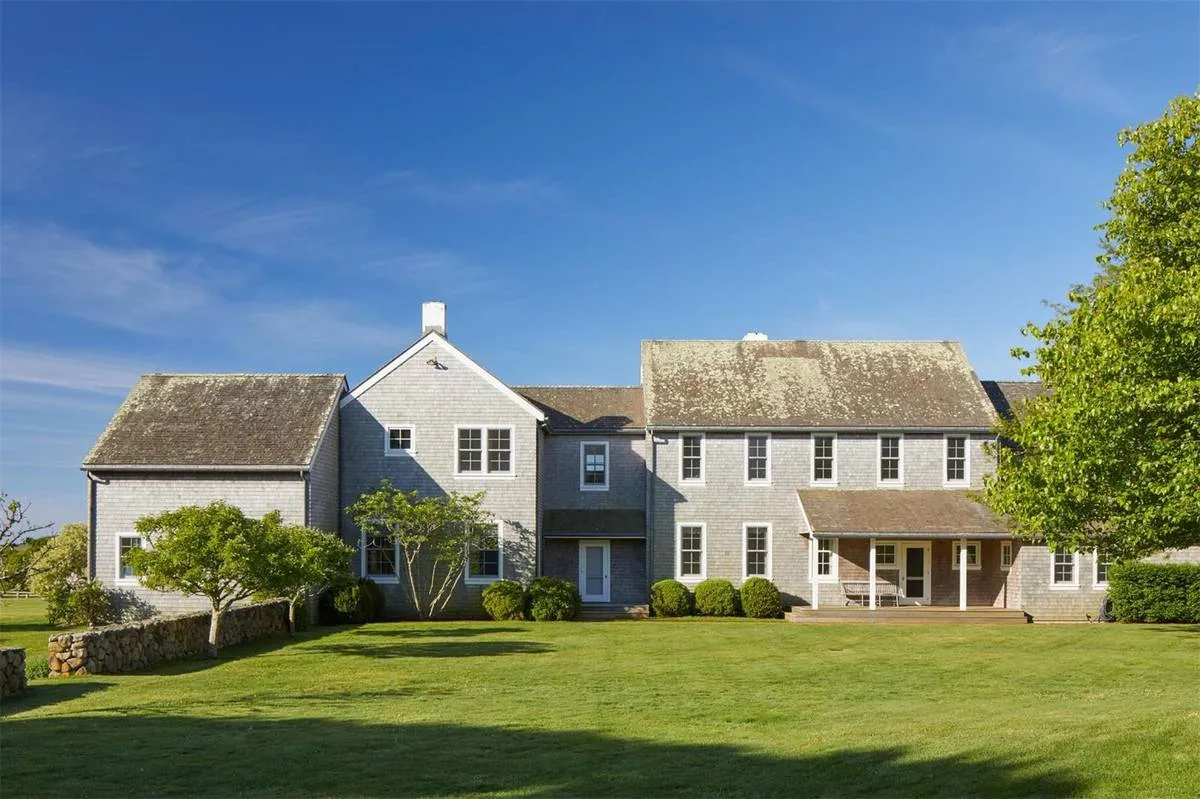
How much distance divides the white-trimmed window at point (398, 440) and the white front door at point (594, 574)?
654 cm

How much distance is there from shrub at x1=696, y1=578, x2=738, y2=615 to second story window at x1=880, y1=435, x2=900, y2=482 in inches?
245

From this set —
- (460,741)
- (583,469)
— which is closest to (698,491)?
(583,469)

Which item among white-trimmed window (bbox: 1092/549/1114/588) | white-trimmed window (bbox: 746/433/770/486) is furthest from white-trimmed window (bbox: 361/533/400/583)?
white-trimmed window (bbox: 1092/549/1114/588)

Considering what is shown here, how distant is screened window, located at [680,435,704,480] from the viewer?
34094mm

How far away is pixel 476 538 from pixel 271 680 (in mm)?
13702

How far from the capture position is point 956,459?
34.0m

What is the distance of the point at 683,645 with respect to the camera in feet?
79.9

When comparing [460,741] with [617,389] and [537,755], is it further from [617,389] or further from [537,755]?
[617,389]

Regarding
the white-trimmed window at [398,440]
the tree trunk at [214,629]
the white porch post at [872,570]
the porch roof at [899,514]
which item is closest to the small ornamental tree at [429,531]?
the white-trimmed window at [398,440]

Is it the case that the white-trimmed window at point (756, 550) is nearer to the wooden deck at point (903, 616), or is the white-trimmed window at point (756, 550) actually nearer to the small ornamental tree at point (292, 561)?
the wooden deck at point (903, 616)

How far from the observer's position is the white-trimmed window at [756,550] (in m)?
33.7

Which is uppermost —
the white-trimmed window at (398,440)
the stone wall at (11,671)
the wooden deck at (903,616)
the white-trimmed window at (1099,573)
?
the white-trimmed window at (398,440)

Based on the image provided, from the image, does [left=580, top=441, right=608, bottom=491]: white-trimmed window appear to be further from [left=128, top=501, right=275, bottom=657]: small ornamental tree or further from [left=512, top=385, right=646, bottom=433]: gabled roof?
[left=128, top=501, right=275, bottom=657]: small ornamental tree

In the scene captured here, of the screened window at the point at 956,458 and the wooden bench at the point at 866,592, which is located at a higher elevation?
the screened window at the point at 956,458
